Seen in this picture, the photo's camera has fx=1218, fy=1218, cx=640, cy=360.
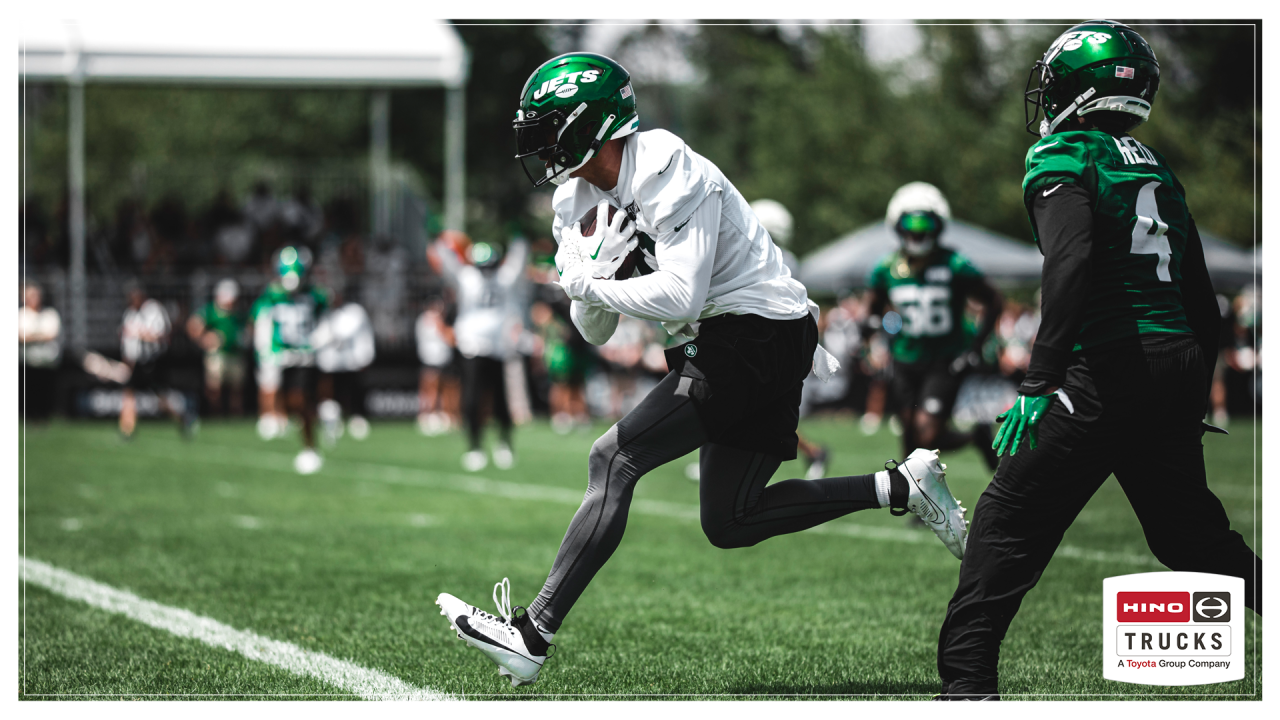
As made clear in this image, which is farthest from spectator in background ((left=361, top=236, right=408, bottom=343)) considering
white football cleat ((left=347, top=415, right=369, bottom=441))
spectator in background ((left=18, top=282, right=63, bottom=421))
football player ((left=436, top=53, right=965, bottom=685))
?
football player ((left=436, top=53, right=965, bottom=685))

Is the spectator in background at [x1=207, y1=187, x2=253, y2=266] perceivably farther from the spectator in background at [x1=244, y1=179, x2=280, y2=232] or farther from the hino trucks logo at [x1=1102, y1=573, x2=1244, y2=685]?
the hino trucks logo at [x1=1102, y1=573, x2=1244, y2=685]

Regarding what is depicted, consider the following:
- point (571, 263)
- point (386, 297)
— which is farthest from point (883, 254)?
point (571, 263)

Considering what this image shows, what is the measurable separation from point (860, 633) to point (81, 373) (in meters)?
18.1

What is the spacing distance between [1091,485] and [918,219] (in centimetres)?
489

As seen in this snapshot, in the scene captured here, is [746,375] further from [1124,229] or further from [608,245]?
[1124,229]

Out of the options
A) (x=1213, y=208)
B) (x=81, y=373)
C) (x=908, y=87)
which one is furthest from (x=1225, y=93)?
(x=908, y=87)

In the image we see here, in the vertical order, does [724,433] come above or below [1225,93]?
below

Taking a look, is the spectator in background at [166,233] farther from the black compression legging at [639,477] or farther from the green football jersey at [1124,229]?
the green football jersey at [1124,229]

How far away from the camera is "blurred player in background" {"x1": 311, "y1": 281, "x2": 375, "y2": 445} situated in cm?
1529

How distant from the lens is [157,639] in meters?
4.82

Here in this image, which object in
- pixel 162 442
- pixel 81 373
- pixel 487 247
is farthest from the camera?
pixel 81 373

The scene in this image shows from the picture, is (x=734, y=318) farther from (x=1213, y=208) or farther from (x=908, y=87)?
(x=908, y=87)

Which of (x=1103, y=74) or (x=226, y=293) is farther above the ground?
(x=1103, y=74)

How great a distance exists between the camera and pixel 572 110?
12.1 ft
